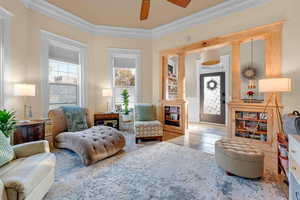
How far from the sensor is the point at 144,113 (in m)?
4.26

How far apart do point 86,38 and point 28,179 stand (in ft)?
13.6

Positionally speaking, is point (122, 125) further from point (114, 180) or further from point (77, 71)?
point (114, 180)

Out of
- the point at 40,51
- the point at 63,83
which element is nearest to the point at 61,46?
the point at 40,51

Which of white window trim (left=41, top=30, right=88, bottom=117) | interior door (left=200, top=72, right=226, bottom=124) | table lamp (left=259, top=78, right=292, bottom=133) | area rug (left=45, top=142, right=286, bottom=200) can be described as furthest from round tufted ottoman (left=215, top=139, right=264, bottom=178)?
white window trim (left=41, top=30, right=88, bottom=117)

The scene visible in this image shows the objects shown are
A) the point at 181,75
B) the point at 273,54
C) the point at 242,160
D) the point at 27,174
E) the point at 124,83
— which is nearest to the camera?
the point at 27,174

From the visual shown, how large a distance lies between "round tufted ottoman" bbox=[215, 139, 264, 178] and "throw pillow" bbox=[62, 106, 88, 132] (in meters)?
3.03

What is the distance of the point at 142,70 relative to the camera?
199 inches

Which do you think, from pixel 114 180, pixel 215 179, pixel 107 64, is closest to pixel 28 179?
pixel 114 180

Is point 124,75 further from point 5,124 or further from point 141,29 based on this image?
point 5,124

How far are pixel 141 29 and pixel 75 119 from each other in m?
3.49

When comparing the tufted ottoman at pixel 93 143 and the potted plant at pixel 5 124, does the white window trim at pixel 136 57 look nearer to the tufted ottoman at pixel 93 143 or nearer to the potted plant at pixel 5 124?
the tufted ottoman at pixel 93 143

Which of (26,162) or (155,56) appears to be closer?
(26,162)

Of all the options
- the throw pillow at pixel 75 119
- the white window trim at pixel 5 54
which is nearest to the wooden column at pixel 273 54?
the throw pillow at pixel 75 119

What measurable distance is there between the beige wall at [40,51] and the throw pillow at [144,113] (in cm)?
79
